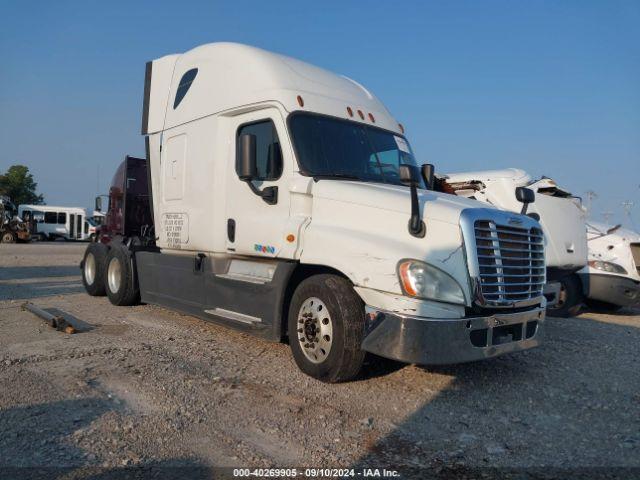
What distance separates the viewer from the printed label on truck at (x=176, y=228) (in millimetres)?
7277

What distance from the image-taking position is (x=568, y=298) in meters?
10.4

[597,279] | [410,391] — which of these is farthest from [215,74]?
[597,279]

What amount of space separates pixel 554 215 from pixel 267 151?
658cm

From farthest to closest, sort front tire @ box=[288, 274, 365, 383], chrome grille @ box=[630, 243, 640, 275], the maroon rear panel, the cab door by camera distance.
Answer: chrome grille @ box=[630, 243, 640, 275], the maroon rear panel, the cab door, front tire @ box=[288, 274, 365, 383]

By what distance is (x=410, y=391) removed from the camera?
5.00 meters

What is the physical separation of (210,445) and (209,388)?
117cm

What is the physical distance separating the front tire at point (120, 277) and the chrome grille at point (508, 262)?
5972 mm

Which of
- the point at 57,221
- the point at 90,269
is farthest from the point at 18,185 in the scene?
the point at 90,269

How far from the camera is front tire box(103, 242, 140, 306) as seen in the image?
28.5ft

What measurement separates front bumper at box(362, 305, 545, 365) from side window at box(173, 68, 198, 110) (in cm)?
452

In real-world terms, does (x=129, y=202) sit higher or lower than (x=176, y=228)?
higher

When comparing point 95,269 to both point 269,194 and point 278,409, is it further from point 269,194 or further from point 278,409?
point 278,409

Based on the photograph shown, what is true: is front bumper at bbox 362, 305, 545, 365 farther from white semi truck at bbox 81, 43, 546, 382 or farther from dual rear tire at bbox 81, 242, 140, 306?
dual rear tire at bbox 81, 242, 140, 306

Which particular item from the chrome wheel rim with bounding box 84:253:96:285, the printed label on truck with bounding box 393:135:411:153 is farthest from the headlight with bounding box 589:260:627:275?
the chrome wheel rim with bounding box 84:253:96:285
